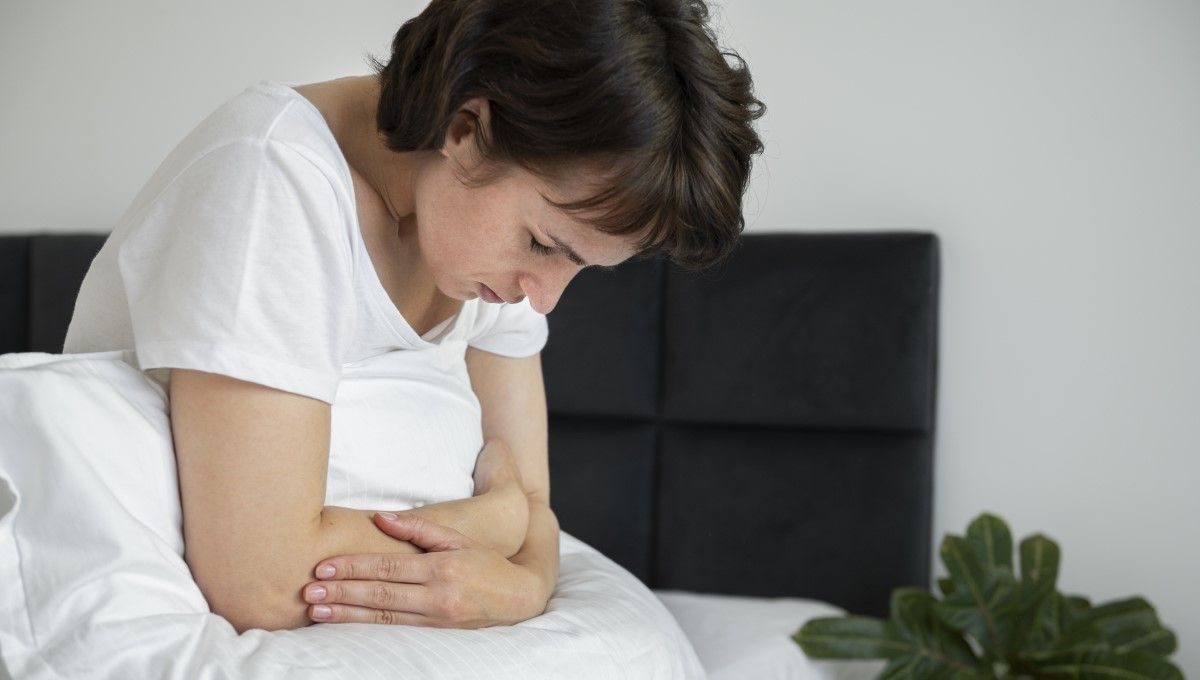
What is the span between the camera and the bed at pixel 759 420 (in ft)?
6.47

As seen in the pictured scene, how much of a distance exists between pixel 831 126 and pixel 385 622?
4.73 ft

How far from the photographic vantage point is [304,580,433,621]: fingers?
0.95m

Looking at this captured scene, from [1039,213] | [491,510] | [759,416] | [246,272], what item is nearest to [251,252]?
[246,272]

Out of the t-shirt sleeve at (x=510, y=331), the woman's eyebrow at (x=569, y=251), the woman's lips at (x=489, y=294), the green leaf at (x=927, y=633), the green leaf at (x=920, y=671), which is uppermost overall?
the woman's eyebrow at (x=569, y=251)

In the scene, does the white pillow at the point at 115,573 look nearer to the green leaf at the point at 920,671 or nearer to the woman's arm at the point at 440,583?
the woman's arm at the point at 440,583

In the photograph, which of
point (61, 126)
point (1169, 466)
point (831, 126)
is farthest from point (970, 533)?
point (61, 126)

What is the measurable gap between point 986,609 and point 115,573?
121cm

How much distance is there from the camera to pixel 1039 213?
2014 millimetres

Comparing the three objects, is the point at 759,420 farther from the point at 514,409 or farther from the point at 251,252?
the point at 251,252

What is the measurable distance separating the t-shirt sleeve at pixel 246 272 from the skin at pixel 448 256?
12 cm

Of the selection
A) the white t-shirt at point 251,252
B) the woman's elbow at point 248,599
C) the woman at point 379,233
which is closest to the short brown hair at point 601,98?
the woman at point 379,233

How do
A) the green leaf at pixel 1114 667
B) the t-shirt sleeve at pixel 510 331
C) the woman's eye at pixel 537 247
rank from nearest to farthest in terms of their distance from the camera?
the woman's eye at pixel 537 247, the t-shirt sleeve at pixel 510 331, the green leaf at pixel 1114 667

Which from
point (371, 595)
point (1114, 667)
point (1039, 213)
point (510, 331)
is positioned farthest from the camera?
point (1039, 213)

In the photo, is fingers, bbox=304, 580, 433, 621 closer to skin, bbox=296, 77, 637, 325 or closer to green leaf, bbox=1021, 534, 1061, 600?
skin, bbox=296, 77, 637, 325
